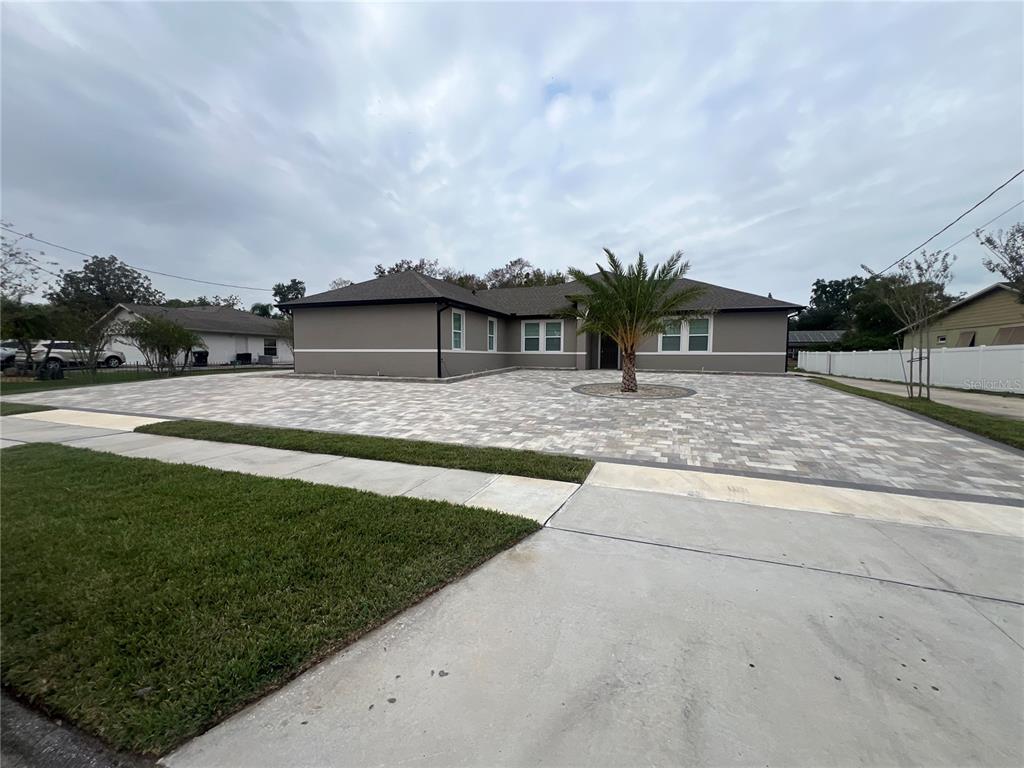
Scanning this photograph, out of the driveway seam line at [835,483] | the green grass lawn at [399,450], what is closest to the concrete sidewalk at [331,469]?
the green grass lawn at [399,450]

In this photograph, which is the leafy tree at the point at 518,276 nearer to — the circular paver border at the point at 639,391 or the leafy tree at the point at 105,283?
the circular paver border at the point at 639,391

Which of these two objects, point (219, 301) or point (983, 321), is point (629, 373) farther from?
point (219, 301)

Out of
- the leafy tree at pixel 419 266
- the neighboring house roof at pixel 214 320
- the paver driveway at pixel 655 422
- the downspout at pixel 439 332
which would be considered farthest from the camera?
the leafy tree at pixel 419 266

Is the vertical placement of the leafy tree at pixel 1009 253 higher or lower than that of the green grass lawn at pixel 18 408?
higher

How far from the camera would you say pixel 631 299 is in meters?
11.5

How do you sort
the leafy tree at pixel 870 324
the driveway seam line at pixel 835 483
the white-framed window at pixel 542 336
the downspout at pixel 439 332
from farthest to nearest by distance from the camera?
the leafy tree at pixel 870 324
the white-framed window at pixel 542 336
the downspout at pixel 439 332
the driveway seam line at pixel 835 483

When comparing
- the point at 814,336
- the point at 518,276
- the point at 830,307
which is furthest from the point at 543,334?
the point at 830,307

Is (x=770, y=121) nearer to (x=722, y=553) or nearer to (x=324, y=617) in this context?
(x=722, y=553)

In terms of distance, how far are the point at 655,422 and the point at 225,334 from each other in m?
31.0

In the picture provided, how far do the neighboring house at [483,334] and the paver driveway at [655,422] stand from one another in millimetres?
2126

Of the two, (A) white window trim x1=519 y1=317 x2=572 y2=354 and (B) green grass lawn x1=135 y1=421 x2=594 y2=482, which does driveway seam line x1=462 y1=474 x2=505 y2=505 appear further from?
(A) white window trim x1=519 y1=317 x2=572 y2=354

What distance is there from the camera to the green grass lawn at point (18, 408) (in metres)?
9.27

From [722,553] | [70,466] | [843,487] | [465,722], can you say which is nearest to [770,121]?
[843,487]

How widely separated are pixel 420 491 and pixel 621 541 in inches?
84.7
